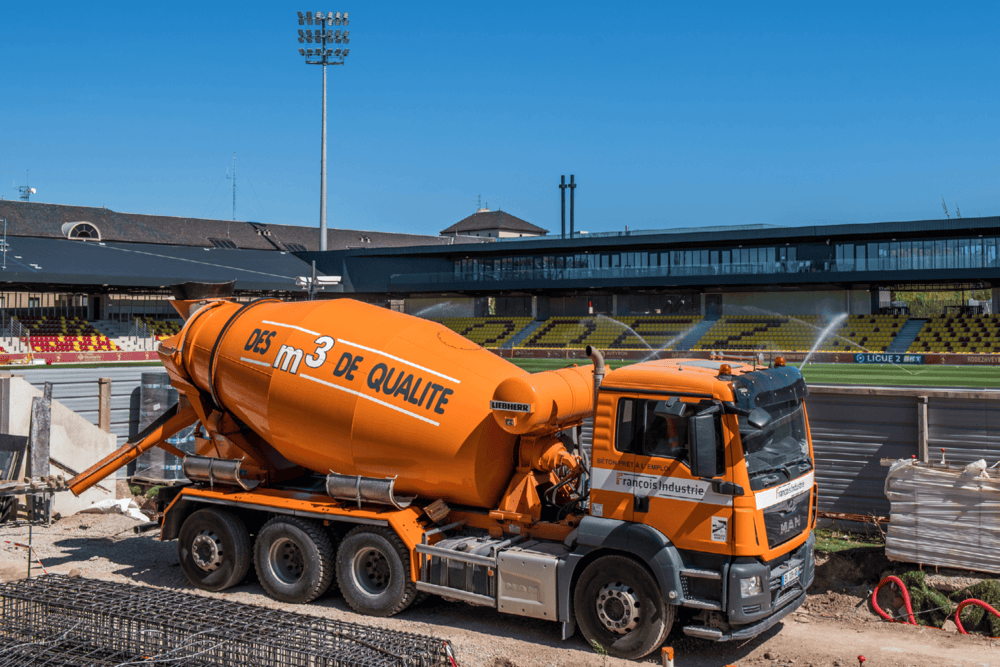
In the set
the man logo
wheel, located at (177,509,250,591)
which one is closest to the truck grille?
the man logo

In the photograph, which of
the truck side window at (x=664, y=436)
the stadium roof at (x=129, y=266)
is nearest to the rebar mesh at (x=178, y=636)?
the truck side window at (x=664, y=436)

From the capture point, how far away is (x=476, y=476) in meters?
9.87

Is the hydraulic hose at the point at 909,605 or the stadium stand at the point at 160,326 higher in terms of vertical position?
the stadium stand at the point at 160,326

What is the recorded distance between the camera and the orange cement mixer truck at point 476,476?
8234 mm

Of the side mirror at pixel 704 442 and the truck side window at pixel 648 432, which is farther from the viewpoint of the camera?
the truck side window at pixel 648 432

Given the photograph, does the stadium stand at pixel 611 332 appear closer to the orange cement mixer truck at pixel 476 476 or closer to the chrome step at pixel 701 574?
the orange cement mixer truck at pixel 476 476

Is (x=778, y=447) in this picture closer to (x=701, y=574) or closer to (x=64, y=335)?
(x=701, y=574)

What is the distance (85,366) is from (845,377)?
93.5 ft

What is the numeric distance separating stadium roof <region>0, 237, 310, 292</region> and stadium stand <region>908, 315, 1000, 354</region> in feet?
124

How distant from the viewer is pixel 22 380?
1605 cm

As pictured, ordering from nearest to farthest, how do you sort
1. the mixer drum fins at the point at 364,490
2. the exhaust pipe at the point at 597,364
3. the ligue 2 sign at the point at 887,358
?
1. the exhaust pipe at the point at 597,364
2. the mixer drum fins at the point at 364,490
3. the ligue 2 sign at the point at 887,358

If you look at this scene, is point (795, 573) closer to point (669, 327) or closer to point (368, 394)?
point (368, 394)

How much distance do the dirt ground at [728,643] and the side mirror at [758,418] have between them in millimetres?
2631

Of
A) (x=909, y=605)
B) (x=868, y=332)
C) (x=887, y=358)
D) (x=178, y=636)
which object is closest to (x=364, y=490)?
(x=178, y=636)
